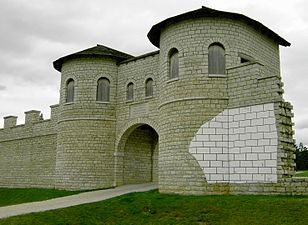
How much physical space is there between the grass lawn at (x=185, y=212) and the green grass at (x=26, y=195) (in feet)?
18.1

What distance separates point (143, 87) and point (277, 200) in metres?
9.22

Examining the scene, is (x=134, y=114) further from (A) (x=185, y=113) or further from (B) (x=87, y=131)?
(A) (x=185, y=113)

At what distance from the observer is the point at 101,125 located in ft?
64.4

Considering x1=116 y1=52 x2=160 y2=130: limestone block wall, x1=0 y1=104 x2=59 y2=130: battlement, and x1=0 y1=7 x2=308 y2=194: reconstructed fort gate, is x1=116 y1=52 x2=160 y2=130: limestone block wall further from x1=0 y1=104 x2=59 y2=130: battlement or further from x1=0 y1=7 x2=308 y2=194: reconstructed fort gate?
x1=0 y1=104 x2=59 y2=130: battlement

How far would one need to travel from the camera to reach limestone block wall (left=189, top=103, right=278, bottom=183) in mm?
13258

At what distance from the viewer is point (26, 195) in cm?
2044

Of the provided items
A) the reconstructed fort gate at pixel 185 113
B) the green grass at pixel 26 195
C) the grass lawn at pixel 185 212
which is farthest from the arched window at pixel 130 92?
the grass lawn at pixel 185 212

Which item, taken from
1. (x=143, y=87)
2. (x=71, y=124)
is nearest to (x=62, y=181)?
(x=71, y=124)

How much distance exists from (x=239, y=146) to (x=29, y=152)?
587 inches

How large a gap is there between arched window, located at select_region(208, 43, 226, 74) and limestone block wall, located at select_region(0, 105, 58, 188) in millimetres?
10967

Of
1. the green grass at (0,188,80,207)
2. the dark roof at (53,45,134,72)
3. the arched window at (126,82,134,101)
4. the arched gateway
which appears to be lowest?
the green grass at (0,188,80,207)

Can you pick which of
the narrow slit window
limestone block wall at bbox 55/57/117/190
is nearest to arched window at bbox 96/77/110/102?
limestone block wall at bbox 55/57/117/190

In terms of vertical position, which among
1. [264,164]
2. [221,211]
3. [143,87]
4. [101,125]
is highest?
[143,87]

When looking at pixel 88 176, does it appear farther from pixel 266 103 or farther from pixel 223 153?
pixel 266 103
